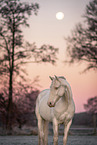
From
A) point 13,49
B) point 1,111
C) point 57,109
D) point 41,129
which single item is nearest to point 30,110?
point 1,111

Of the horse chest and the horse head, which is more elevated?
the horse head

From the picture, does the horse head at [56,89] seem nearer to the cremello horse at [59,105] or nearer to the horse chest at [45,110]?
the cremello horse at [59,105]

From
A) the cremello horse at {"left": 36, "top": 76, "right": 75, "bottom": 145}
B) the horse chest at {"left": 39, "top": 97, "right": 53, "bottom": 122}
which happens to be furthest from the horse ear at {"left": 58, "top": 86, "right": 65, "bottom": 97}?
the horse chest at {"left": 39, "top": 97, "right": 53, "bottom": 122}

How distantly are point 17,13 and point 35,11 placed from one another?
4.78 feet

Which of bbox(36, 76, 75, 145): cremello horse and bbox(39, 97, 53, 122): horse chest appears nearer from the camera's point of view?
bbox(36, 76, 75, 145): cremello horse

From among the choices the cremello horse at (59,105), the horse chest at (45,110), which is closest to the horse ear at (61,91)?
the cremello horse at (59,105)

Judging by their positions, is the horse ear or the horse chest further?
the horse chest

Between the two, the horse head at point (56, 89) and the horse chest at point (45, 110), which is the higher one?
the horse head at point (56, 89)

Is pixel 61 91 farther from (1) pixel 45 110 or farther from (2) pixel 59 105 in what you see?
(1) pixel 45 110

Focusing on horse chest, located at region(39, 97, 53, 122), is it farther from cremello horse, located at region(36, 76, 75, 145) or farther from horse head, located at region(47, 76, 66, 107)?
horse head, located at region(47, 76, 66, 107)

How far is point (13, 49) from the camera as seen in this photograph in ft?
64.4

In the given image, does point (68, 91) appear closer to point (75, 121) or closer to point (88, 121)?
point (88, 121)

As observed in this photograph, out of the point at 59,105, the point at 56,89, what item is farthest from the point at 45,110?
the point at 56,89

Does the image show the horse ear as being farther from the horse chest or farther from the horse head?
the horse chest
